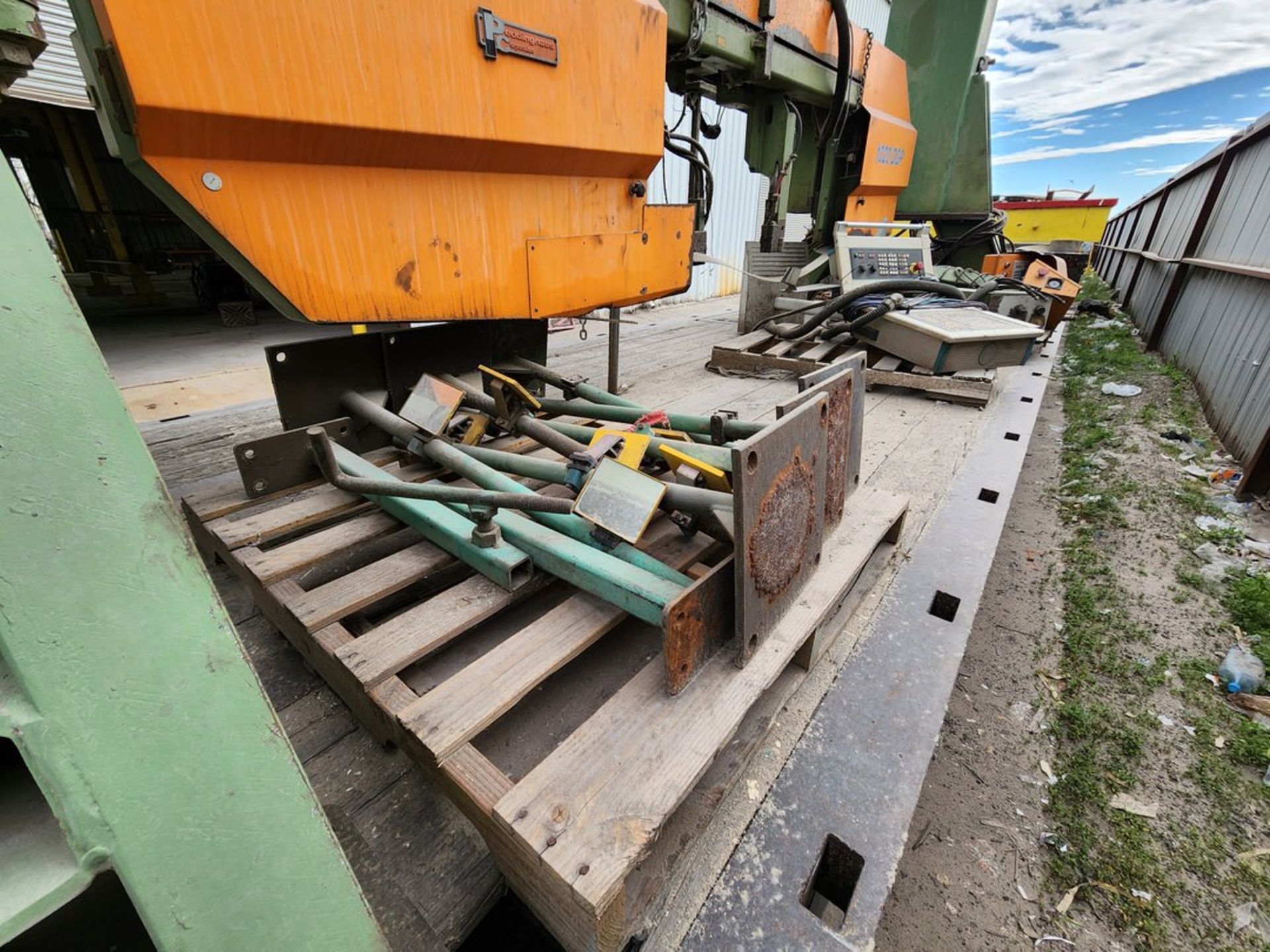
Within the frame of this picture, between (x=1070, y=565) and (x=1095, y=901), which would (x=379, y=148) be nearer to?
(x=1095, y=901)

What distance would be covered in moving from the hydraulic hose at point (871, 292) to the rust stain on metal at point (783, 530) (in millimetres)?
2820

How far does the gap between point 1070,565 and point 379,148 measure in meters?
2.99

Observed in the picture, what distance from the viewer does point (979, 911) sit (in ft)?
4.33

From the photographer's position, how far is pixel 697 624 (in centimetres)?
118

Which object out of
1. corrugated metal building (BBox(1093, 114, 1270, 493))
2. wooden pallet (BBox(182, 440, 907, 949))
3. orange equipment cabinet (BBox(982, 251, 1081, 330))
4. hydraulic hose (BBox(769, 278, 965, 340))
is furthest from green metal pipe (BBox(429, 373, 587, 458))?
orange equipment cabinet (BBox(982, 251, 1081, 330))

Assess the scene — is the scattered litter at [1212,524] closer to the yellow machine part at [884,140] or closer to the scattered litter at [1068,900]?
the scattered litter at [1068,900]

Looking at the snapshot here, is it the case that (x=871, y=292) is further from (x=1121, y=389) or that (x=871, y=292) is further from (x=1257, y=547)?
(x=1121, y=389)

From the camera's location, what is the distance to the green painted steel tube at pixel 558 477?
144cm

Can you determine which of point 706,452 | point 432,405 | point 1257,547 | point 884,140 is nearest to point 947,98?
point 884,140

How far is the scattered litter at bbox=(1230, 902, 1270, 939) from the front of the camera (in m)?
1.30

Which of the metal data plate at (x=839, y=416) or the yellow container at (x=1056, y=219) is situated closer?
the metal data plate at (x=839, y=416)

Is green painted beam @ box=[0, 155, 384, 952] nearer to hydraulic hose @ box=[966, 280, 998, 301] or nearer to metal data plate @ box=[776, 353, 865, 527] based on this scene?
metal data plate @ box=[776, 353, 865, 527]

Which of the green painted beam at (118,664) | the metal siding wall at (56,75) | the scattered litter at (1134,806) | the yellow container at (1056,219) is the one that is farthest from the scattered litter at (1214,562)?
the yellow container at (1056,219)

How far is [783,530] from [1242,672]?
1818mm
